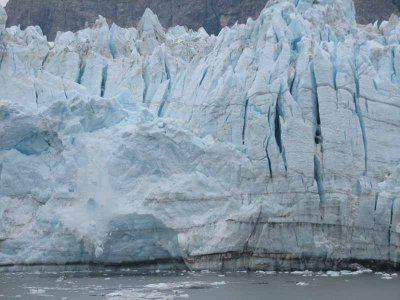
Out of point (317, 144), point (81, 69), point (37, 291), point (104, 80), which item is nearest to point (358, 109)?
point (317, 144)

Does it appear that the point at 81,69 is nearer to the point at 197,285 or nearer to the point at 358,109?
the point at 358,109

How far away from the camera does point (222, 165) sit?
17328 mm

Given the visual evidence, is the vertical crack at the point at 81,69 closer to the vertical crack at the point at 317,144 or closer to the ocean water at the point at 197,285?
the ocean water at the point at 197,285

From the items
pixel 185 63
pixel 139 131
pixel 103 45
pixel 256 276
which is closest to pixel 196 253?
pixel 256 276

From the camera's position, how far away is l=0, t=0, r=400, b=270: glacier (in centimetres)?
1642

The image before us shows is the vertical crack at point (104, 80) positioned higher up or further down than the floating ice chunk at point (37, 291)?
higher up

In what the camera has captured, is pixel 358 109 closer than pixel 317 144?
No

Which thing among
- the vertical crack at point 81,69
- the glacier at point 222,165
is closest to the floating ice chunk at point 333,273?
the glacier at point 222,165

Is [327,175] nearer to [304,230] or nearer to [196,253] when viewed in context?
[304,230]

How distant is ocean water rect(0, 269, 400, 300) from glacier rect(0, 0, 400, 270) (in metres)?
0.62

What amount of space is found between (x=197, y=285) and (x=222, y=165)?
13.4 feet

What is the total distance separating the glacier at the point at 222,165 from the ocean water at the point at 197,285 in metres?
0.62

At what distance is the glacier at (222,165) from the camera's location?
53.9 feet

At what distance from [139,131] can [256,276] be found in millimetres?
4655
